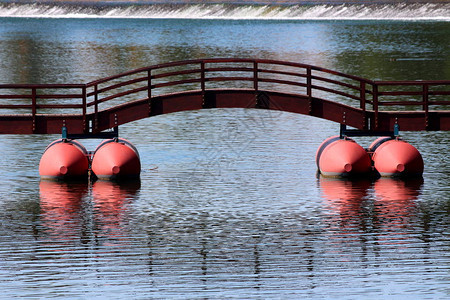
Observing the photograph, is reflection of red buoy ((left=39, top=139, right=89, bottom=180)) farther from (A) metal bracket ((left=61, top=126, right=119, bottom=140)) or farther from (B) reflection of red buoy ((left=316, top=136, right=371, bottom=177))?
(B) reflection of red buoy ((left=316, top=136, right=371, bottom=177))

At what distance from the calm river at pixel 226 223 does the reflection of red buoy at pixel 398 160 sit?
609mm

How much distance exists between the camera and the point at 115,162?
39.8 metres

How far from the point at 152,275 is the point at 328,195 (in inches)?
475

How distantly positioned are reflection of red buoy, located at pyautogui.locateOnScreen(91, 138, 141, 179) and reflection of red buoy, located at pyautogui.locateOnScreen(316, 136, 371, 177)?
7.23m

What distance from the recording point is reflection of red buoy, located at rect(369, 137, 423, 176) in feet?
132

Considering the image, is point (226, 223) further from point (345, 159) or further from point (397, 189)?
point (345, 159)

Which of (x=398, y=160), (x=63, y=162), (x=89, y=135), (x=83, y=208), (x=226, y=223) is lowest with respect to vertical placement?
(x=226, y=223)

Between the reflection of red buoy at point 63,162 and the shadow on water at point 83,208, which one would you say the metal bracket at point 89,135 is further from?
the shadow on water at point 83,208

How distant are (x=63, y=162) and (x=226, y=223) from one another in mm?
9258

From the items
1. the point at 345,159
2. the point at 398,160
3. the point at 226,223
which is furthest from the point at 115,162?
the point at 398,160

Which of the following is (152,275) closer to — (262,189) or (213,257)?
(213,257)

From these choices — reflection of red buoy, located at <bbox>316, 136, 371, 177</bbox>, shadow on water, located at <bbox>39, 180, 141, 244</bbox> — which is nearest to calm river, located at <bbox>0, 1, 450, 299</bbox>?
shadow on water, located at <bbox>39, 180, 141, 244</bbox>

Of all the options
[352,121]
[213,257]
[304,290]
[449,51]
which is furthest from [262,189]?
[449,51]

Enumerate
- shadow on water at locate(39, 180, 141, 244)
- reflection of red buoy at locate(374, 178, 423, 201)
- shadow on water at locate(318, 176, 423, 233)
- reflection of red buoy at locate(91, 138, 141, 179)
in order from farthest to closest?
reflection of red buoy at locate(91, 138, 141, 179)
reflection of red buoy at locate(374, 178, 423, 201)
shadow on water at locate(318, 176, 423, 233)
shadow on water at locate(39, 180, 141, 244)
